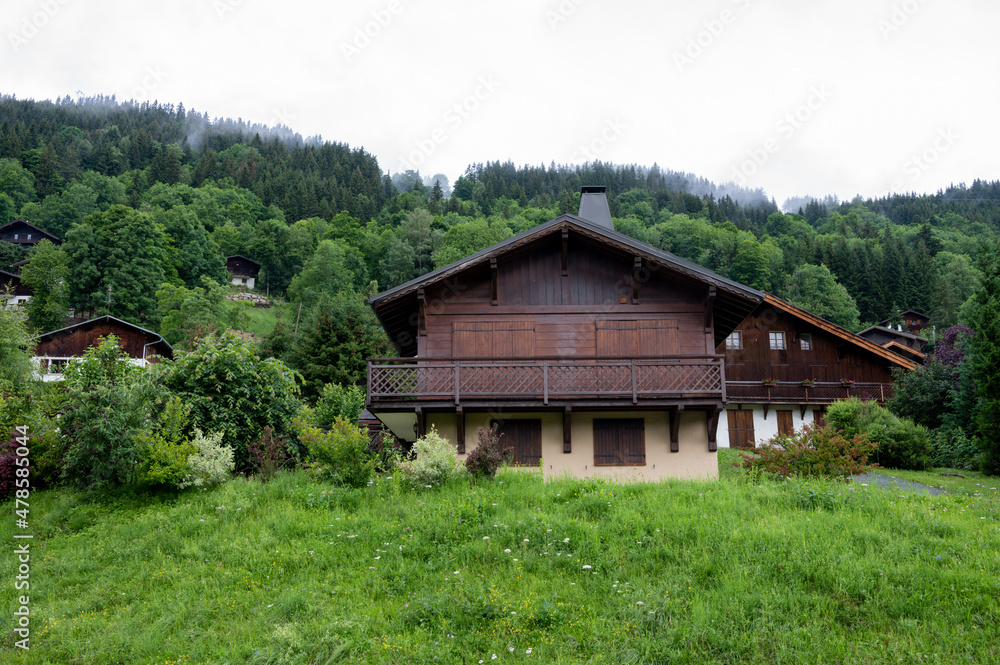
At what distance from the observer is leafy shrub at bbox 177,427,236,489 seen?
46.9 feet

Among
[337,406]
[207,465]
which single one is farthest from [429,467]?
[337,406]

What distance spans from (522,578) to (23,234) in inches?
4214

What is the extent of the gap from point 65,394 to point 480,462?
10.0 m

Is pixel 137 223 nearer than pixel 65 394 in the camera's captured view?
No

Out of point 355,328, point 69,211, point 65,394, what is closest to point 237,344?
point 65,394

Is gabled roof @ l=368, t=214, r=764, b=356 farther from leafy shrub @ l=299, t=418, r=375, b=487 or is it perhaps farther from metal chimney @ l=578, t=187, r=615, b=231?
metal chimney @ l=578, t=187, r=615, b=231

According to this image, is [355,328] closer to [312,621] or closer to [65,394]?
[65,394]

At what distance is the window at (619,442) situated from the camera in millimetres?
18672

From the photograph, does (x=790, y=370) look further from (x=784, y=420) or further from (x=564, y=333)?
(x=564, y=333)

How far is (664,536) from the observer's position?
11.1m

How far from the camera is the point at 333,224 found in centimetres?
10431

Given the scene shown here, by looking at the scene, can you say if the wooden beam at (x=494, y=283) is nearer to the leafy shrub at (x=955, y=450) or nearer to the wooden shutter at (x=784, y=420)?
the leafy shrub at (x=955, y=450)

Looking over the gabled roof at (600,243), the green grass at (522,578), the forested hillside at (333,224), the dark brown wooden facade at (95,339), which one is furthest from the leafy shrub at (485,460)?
the dark brown wooden facade at (95,339)

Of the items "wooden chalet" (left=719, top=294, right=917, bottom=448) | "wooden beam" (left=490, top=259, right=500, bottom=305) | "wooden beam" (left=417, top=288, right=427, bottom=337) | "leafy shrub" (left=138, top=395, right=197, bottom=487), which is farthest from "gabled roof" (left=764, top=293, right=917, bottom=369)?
"leafy shrub" (left=138, top=395, right=197, bottom=487)
